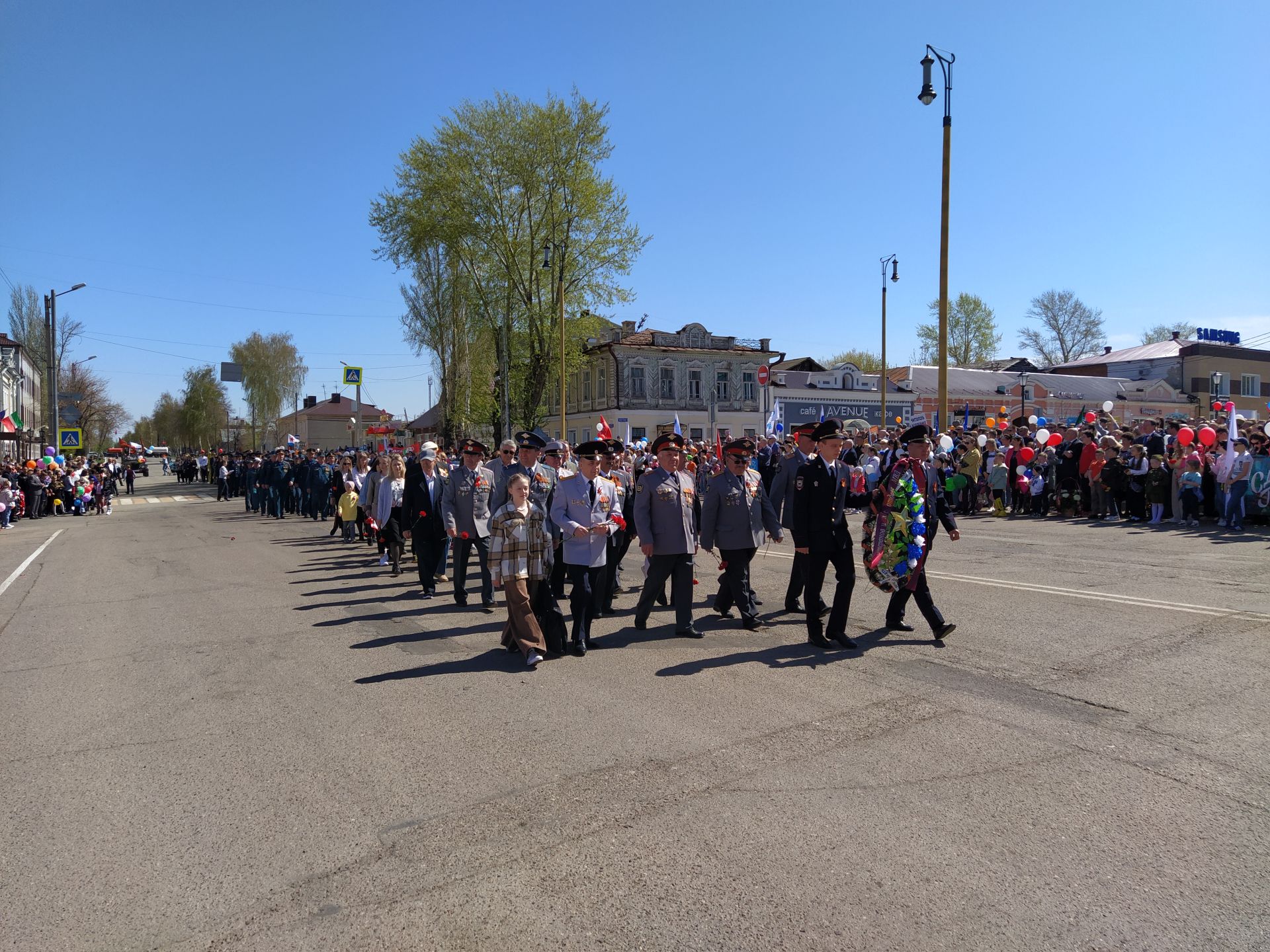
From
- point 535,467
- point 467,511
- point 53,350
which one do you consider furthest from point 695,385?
point 535,467

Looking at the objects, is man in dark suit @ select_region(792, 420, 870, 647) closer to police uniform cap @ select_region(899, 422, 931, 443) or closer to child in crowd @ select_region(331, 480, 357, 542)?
police uniform cap @ select_region(899, 422, 931, 443)

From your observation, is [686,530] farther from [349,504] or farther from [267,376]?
[267,376]

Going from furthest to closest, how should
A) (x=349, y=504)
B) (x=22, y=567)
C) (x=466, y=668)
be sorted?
(x=349, y=504), (x=22, y=567), (x=466, y=668)

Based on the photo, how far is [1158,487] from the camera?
16734mm

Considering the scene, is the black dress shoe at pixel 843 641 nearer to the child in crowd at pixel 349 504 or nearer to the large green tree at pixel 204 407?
the child in crowd at pixel 349 504

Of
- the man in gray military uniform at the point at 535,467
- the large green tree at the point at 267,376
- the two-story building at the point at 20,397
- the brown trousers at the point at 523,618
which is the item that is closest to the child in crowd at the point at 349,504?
the man in gray military uniform at the point at 535,467

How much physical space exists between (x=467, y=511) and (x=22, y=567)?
1035cm

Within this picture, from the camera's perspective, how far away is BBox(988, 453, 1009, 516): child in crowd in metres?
20.4

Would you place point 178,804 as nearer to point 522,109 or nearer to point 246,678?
point 246,678

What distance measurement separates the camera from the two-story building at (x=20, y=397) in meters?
45.9

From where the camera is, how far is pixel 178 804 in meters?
4.44

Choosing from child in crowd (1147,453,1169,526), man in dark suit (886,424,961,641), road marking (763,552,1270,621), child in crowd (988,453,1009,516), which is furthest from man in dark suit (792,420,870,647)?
child in crowd (988,453,1009,516)

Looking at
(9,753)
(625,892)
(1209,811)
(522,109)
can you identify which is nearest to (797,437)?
(1209,811)

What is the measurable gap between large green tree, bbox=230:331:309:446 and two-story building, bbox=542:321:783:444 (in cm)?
3590
